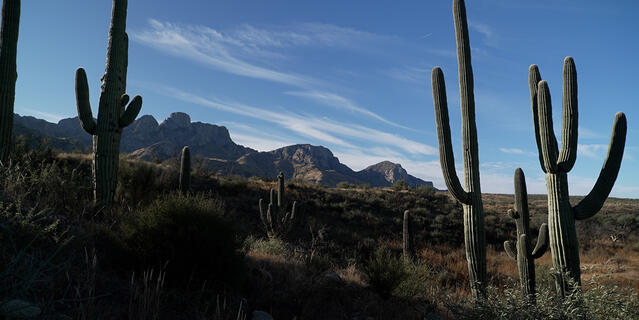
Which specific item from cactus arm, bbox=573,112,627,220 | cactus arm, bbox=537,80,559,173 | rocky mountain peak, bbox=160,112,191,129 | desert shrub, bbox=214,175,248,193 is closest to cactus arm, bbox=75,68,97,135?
cactus arm, bbox=537,80,559,173

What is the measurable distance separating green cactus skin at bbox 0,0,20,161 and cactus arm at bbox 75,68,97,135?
1291 mm

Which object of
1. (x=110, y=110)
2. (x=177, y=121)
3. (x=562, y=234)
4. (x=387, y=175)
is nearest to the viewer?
(x=562, y=234)

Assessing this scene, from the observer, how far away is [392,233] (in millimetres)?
19312

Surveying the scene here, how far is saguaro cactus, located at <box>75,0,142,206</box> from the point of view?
8.22 metres

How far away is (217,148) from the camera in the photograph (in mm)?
135375

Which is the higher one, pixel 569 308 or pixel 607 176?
pixel 607 176

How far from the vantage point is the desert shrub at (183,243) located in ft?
16.2

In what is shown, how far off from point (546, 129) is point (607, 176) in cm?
140

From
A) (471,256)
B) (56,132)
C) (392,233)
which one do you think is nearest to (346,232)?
(392,233)

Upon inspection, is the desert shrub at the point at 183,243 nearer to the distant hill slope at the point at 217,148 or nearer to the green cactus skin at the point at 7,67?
the green cactus skin at the point at 7,67

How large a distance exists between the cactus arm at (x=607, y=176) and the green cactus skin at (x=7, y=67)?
12496 mm

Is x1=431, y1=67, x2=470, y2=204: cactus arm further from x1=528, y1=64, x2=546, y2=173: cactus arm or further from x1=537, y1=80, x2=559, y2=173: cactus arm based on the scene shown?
x1=528, y1=64, x2=546, y2=173: cactus arm

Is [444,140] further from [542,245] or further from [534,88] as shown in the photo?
[542,245]

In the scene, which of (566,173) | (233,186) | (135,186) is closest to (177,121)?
(233,186)
